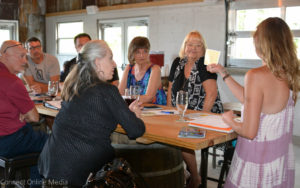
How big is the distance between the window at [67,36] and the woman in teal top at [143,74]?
6232 mm

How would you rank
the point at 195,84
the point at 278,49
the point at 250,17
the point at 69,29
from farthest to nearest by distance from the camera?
1. the point at 69,29
2. the point at 250,17
3. the point at 195,84
4. the point at 278,49

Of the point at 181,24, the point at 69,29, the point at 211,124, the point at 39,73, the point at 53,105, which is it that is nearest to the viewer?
the point at 211,124

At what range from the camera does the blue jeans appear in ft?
8.23

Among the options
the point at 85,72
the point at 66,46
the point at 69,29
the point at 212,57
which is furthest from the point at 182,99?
the point at 66,46

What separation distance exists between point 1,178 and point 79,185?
3.98 feet

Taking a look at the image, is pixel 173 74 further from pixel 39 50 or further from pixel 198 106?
pixel 39 50

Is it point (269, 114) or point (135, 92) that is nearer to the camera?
point (269, 114)

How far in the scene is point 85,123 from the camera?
1.92m

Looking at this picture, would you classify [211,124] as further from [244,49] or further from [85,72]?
[244,49]

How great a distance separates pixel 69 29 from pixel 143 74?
687cm

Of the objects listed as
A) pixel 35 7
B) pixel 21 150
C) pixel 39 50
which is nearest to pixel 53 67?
pixel 39 50

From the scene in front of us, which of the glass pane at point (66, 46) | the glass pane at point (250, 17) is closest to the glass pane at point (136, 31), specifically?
the glass pane at point (66, 46)

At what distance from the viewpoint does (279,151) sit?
78.9 inches

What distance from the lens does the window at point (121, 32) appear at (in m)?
8.10
